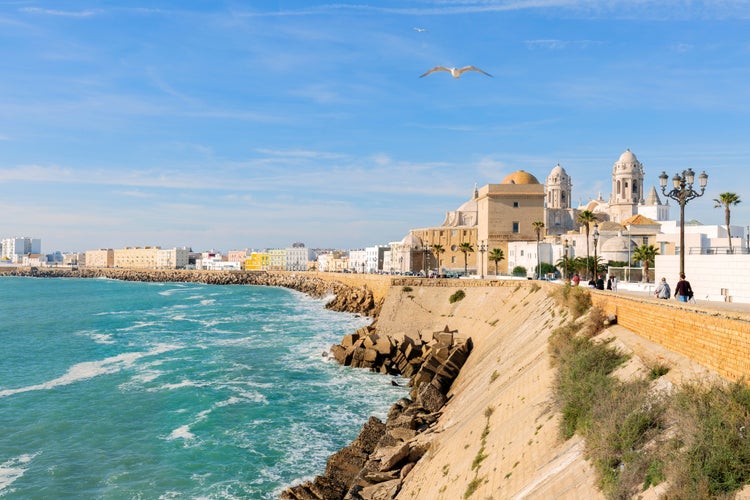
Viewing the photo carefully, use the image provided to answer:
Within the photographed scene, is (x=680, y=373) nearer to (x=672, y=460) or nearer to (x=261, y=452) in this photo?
(x=672, y=460)

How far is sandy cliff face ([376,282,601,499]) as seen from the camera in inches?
385

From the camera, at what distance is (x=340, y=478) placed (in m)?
15.9

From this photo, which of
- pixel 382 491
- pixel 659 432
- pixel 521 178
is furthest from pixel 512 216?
pixel 659 432

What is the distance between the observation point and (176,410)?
24031mm

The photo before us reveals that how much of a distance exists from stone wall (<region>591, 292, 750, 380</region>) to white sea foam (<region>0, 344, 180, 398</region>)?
27.1 metres

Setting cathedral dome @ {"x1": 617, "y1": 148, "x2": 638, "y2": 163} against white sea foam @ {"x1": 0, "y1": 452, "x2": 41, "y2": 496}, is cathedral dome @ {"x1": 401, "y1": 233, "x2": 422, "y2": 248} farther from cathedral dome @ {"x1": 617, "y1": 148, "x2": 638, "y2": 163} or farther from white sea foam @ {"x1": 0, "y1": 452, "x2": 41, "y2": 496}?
white sea foam @ {"x1": 0, "y1": 452, "x2": 41, "y2": 496}

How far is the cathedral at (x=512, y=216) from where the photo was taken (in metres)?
65.8

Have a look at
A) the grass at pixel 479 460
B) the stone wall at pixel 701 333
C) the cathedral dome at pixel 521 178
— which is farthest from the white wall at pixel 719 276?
the cathedral dome at pixel 521 178

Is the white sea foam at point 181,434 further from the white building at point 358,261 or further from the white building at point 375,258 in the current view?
the white building at point 358,261

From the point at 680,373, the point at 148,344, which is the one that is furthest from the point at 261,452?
the point at 148,344

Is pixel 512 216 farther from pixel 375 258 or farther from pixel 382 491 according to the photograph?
pixel 375 258

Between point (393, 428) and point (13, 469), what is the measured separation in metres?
11.8

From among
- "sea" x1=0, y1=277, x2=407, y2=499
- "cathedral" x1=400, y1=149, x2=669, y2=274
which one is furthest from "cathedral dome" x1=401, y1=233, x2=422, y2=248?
"sea" x1=0, y1=277, x2=407, y2=499

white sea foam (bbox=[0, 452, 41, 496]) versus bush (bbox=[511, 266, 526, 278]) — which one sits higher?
bush (bbox=[511, 266, 526, 278])
